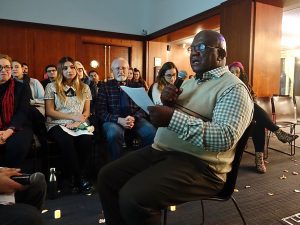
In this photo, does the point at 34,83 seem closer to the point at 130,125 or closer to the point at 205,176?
the point at 130,125

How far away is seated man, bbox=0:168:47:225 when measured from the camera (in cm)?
95

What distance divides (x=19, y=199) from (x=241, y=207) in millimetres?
1662

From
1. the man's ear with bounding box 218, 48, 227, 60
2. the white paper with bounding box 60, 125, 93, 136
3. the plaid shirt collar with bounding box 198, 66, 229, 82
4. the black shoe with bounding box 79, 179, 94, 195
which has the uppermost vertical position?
the man's ear with bounding box 218, 48, 227, 60

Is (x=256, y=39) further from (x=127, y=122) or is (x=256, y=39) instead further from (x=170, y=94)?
(x=170, y=94)

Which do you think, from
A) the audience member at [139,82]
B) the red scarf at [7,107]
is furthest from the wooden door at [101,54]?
the red scarf at [7,107]

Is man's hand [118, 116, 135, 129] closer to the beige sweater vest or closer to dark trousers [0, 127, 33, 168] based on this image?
dark trousers [0, 127, 33, 168]

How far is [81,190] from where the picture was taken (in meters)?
2.37

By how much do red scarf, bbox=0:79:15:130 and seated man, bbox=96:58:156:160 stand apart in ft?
2.62

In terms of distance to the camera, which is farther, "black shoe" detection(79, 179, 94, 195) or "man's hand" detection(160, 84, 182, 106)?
"black shoe" detection(79, 179, 94, 195)

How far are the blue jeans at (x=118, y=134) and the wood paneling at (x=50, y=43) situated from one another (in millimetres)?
4281

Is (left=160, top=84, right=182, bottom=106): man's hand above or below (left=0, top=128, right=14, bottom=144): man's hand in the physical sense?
above

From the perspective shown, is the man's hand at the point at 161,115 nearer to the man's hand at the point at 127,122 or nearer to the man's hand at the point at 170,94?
the man's hand at the point at 170,94

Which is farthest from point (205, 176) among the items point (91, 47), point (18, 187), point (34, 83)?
point (91, 47)

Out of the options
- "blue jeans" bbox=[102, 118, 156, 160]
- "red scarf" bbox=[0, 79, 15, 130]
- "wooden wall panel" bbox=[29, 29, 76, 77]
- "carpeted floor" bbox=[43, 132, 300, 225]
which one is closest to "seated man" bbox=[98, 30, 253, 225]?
"carpeted floor" bbox=[43, 132, 300, 225]
